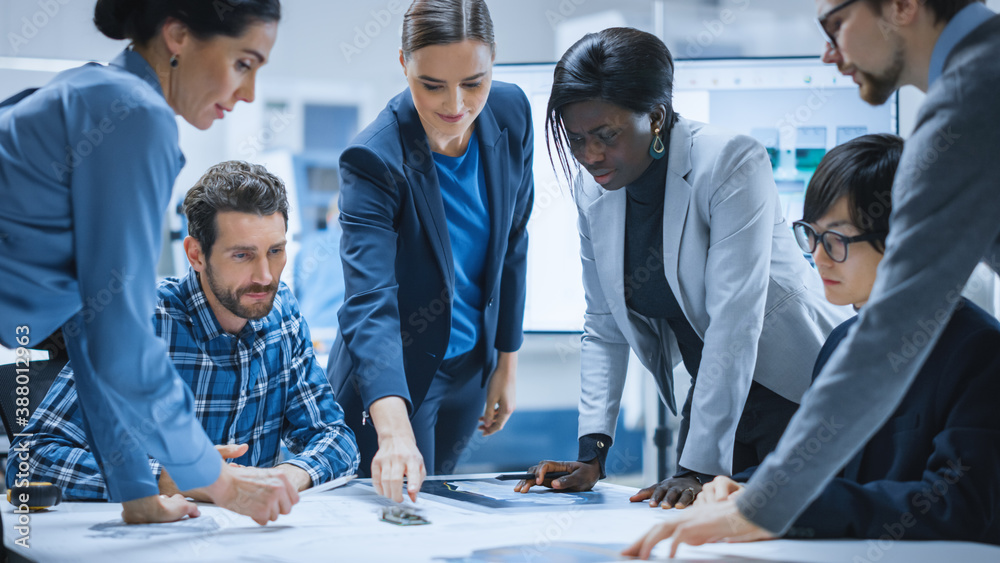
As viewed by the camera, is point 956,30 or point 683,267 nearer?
point 956,30

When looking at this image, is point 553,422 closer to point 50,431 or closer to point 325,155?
point 325,155

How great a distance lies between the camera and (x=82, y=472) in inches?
57.1

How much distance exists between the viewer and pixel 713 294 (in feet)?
4.73

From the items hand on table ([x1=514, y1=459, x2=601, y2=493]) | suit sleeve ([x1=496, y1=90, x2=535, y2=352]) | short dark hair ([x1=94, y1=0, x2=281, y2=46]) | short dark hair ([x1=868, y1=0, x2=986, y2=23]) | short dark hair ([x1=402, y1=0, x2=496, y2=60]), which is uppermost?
short dark hair ([x1=402, y1=0, x2=496, y2=60])

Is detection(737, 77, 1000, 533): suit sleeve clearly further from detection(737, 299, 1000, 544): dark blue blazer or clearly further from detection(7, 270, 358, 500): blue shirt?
detection(7, 270, 358, 500): blue shirt

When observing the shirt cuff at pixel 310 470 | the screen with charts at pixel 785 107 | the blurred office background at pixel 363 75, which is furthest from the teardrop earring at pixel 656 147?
the blurred office background at pixel 363 75

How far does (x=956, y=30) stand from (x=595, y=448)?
987mm

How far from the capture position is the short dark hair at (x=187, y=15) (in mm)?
1044

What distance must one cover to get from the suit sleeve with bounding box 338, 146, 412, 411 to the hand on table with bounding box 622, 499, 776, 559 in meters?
0.65

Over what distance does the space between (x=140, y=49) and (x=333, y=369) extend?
922 millimetres

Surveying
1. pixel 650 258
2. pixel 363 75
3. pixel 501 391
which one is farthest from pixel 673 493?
pixel 363 75

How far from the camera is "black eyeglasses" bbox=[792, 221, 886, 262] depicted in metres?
1.29

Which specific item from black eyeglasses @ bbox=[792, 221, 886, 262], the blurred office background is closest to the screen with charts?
the blurred office background

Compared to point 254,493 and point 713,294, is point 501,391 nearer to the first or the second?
point 713,294
